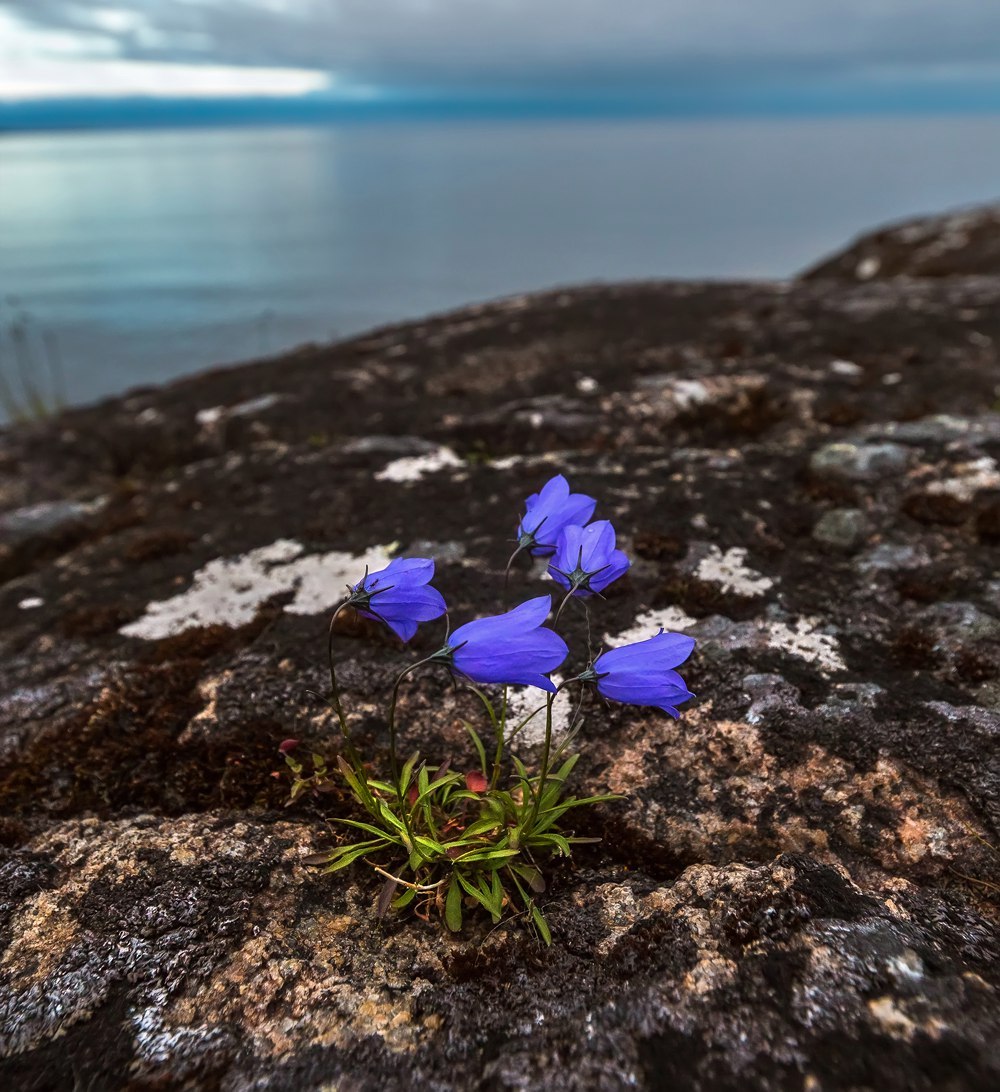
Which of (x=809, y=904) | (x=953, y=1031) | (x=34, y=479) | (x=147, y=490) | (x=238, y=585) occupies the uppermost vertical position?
(x=953, y=1031)

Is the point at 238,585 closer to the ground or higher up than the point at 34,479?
higher up

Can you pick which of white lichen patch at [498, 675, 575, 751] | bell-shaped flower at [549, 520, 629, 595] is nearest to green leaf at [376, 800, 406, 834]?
white lichen patch at [498, 675, 575, 751]

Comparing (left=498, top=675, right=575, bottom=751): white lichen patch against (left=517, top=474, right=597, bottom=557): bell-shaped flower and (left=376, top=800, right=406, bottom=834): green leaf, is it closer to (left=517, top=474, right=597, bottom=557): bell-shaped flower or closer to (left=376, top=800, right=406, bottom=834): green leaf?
(left=376, top=800, right=406, bottom=834): green leaf

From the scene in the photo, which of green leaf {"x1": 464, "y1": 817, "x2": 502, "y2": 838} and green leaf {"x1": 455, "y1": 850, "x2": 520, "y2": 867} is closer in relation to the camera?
green leaf {"x1": 455, "y1": 850, "x2": 520, "y2": 867}

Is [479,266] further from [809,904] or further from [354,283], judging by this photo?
[809,904]

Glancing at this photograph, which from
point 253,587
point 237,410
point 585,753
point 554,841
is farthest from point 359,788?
point 237,410

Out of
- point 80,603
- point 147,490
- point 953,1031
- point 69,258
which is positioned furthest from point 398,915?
point 69,258
